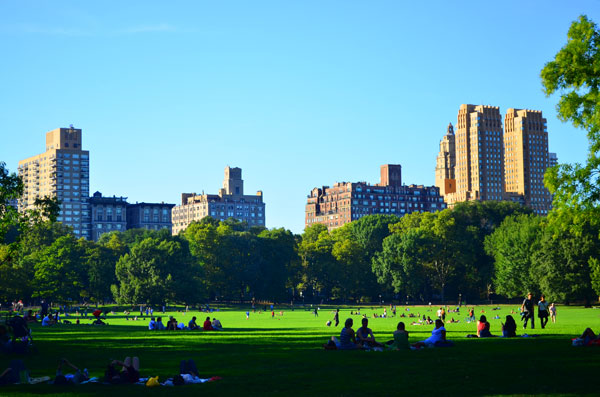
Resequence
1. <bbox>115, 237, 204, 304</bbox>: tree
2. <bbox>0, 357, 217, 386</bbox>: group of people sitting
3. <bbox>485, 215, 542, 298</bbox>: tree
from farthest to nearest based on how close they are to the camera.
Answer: <bbox>115, 237, 204, 304</bbox>: tree
<bbox>485, 215, 542, 298</bbox>: tree
<bbox>0, 357, 217, 386</bbox>: group of people sitting

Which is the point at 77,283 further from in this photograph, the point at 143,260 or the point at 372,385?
the point at 372,385

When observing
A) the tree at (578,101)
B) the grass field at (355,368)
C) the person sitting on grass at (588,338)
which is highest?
the tree at (578,101)

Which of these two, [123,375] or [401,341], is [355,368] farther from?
[123,375]

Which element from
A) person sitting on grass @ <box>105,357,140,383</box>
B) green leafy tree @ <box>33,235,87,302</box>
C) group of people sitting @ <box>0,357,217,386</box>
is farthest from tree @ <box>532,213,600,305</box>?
person sitting on grass @ <box>105,357,140,383</box>

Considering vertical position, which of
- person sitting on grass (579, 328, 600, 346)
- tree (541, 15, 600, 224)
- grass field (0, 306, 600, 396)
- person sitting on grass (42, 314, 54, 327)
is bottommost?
person sitting on grass (42, 314, 54, 327)

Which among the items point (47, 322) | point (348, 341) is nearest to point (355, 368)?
point (348, 341)

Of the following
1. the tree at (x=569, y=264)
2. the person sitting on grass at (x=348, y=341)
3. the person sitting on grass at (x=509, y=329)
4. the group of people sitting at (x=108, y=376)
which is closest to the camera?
the group of people sitting at (x=108, y=376)

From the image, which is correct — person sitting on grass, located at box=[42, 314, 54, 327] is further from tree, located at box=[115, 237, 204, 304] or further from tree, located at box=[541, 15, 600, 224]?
tree, located at box=[115, 237, 204, 304]

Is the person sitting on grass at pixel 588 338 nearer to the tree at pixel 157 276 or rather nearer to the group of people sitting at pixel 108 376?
the group of people sitting at pixel 108 376

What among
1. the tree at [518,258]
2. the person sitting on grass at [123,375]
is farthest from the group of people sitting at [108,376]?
the tree at [518,258]

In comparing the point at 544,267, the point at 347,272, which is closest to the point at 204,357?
A: the point at 544,267

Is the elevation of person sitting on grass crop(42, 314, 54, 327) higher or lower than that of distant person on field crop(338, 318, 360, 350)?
lower

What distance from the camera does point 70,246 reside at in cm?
14662

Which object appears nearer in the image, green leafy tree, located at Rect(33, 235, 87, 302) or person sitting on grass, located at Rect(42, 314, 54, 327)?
person sitting on grass, located at Rect(42, 314, 54, 327)
